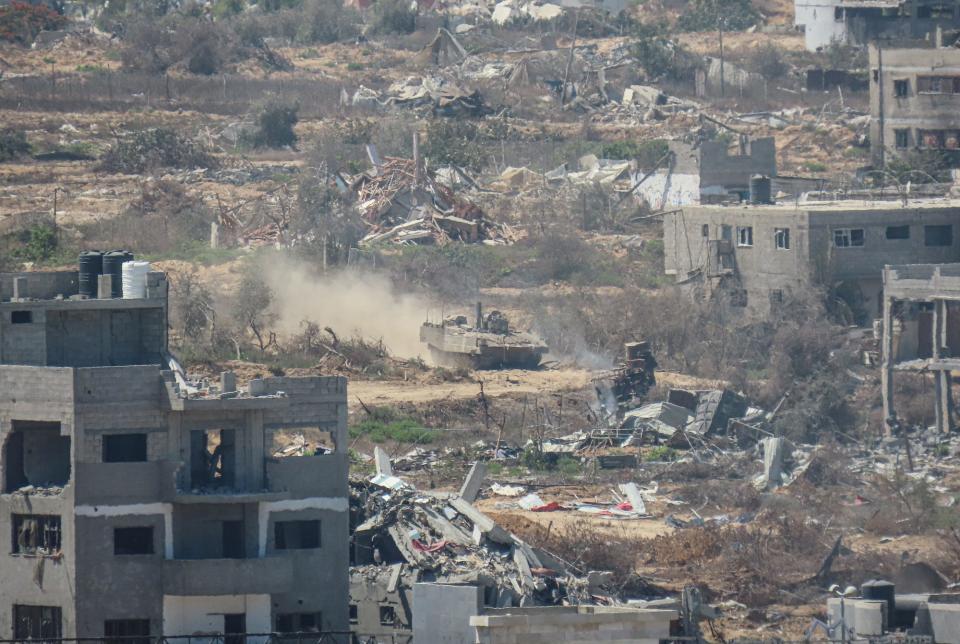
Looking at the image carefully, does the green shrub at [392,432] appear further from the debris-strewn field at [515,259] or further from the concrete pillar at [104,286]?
the concrete pillar at [104,286]

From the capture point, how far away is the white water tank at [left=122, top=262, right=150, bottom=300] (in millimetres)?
33438

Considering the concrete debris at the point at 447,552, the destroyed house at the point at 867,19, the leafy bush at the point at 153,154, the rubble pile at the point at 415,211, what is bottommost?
the concrete debris at the point at 447,552

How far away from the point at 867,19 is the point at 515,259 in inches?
1204

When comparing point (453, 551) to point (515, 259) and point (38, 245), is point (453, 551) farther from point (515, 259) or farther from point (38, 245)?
point (515, 259)

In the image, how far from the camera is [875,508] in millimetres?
40469

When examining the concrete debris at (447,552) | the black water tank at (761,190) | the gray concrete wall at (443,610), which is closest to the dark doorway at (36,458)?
the concrete debris at (447,552)

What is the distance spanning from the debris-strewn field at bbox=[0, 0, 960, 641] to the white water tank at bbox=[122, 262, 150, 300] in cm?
406

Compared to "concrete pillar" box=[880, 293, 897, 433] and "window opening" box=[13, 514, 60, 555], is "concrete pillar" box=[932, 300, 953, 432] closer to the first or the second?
"concrete pillar" box=[880, 293, 897, 433]

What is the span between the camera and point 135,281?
110ft

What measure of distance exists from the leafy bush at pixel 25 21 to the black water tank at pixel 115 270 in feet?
186

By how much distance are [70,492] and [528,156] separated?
4711cm

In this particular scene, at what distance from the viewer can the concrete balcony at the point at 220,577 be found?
3003 cm

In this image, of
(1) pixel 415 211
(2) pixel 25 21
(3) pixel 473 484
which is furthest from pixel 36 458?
(2) pixel 25 21

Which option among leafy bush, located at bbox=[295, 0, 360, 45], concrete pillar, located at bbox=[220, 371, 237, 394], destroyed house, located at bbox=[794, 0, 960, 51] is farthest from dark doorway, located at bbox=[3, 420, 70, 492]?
leafy bush, located at bbox=[295, 0, 360, 45]
